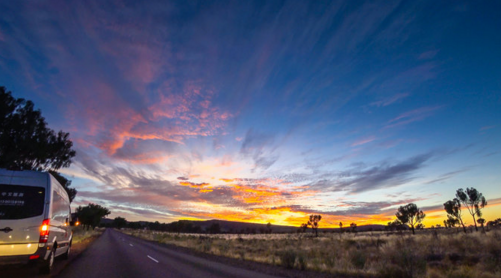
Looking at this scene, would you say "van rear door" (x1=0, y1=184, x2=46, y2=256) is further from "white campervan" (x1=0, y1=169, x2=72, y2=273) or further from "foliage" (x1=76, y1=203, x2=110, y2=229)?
"foliage" (x1=76, y1=203, x2=110, y2=229)

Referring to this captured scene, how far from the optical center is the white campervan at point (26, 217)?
23.1ft

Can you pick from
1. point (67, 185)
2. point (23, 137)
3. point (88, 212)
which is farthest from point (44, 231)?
point (88, 212)

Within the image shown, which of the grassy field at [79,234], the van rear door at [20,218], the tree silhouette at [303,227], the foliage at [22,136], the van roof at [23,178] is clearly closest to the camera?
the van rear door at [20,218]

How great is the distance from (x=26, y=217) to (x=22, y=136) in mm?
15512

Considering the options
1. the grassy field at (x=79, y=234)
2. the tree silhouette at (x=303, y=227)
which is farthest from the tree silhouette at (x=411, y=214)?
the grassy field at (x=79, y=234)

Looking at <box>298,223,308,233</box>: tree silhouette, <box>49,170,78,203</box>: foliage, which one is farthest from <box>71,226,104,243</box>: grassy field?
<box>298,223,308,233</box>: tree silhouette

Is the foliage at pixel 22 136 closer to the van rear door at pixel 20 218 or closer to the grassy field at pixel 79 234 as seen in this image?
the grassy field at pixel 79 234

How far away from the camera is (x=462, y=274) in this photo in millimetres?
Result: 9883

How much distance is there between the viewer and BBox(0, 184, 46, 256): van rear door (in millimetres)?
7023

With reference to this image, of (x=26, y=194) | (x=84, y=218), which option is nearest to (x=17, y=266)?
(x=26, y=194)

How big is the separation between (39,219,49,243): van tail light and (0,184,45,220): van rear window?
0.36 metres

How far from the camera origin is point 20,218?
24.0 ft

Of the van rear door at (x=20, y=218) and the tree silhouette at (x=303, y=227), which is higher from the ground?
the van rear door at (x=20, y=218)

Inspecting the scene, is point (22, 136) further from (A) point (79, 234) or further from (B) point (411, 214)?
(B) point (411, 214)
